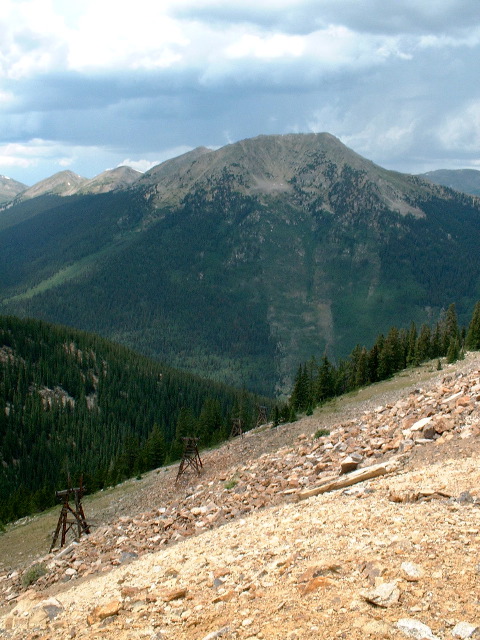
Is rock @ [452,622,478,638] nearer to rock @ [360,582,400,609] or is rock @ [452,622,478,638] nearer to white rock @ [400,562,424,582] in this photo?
rock @ [360,582,400,609]

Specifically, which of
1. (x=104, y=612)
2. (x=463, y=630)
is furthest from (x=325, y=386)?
(x=463, y=630)

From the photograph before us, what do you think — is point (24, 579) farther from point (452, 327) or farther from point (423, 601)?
point (452, 327)

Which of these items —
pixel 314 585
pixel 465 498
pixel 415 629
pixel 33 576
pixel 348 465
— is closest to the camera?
pixel 415 629

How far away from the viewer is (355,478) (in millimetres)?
23344

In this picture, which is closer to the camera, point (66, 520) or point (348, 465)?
point (348, 465)

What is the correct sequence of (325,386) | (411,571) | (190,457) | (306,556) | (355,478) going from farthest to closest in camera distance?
(325,386) → (190,457) → (355,478) → (306,556) → (411,571)

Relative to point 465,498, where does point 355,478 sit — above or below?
below

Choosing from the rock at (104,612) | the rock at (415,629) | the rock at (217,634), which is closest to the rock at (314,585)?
the rock at (217,634)

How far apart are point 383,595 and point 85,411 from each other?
14531cm

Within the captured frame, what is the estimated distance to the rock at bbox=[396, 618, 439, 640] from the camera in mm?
10086

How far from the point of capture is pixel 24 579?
2522 cm

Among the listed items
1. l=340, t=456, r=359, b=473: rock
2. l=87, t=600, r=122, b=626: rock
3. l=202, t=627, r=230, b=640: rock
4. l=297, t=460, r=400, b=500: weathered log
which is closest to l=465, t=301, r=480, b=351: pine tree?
l=340, t=456, r=359, b=473: rock

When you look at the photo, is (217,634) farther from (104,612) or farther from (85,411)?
(85,411)

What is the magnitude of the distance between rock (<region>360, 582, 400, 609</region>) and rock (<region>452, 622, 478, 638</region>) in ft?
4.79
